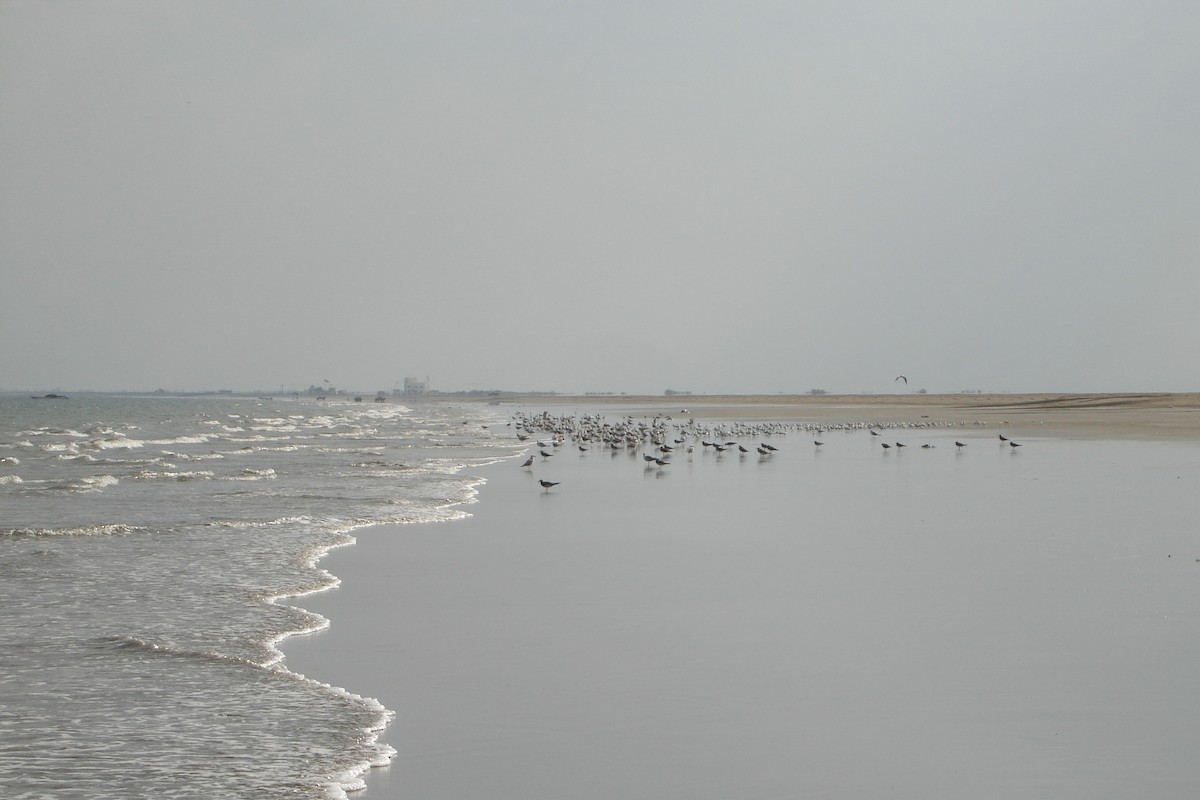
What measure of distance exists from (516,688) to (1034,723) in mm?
3446

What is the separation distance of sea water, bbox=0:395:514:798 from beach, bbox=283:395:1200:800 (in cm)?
41

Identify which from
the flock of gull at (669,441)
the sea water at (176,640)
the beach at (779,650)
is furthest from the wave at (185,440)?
the beach at (779,650)

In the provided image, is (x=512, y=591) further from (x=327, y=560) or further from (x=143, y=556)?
(x=143, y=556)

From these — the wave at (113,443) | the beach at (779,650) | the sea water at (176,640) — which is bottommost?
the wave at (113,443)

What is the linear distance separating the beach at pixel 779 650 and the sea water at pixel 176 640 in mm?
415

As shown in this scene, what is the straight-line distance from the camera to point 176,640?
9320 millimetres

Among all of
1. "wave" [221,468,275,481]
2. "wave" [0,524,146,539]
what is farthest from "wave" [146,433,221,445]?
"wave" [0,524,146,539]

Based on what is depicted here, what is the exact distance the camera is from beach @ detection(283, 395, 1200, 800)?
19.5 feet

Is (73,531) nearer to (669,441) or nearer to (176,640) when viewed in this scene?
(176,640)

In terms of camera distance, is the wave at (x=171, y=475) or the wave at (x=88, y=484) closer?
the wave at (x=88, y=484)

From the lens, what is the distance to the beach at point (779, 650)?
19.5 feet

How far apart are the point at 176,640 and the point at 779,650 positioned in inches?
207

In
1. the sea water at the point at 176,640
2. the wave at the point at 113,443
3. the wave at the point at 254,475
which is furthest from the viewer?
the wave at the point at 113,443

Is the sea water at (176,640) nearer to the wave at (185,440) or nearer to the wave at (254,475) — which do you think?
the wave at (254,475)
